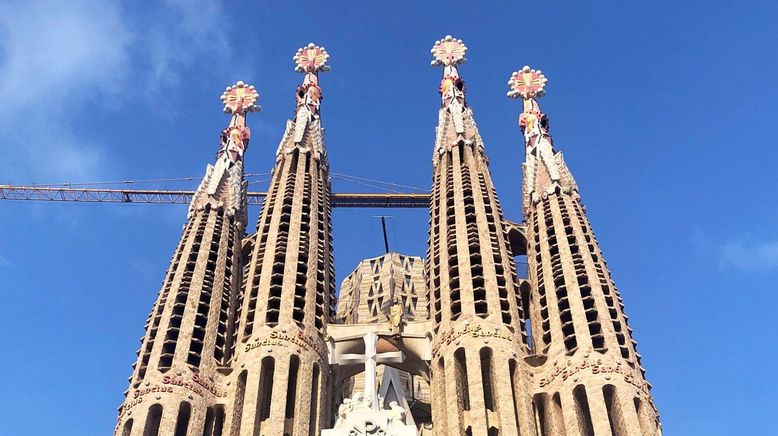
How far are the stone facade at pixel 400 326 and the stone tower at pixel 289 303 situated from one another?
91mm

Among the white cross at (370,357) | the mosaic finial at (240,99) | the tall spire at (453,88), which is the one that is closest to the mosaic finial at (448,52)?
the tall spire at (453,88)

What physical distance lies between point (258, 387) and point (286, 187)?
50.0 ft

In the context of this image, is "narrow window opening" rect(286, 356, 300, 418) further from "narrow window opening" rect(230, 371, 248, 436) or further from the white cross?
the white cross

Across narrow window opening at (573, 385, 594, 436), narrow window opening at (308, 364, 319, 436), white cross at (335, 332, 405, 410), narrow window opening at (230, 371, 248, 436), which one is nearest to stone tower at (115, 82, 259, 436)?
narrow window opening at (230, 371, 248, 436)

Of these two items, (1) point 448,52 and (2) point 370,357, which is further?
(1) point 448,52

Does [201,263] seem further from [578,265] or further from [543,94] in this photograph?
[543,94]

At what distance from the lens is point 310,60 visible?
65.8m

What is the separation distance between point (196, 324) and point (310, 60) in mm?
25409

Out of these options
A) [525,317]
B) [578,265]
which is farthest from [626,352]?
[525,317]

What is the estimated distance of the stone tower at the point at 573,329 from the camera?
3931cm

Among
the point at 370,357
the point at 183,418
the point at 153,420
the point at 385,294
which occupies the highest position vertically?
the point at 385,294

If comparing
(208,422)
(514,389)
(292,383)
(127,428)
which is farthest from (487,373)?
(127,428)

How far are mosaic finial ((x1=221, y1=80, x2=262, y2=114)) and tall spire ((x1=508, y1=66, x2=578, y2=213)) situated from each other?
15711mm

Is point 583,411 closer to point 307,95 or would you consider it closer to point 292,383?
point 292,383
